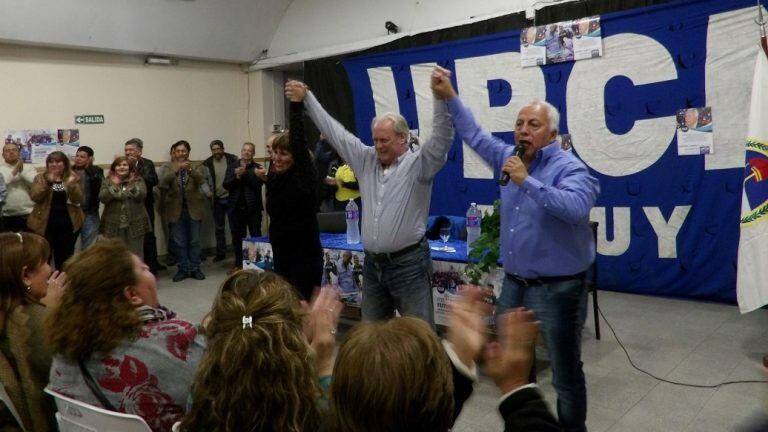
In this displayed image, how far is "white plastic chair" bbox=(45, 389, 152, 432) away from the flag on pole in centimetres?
366

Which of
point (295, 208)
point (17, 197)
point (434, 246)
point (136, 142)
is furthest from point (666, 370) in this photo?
point (136, 142)

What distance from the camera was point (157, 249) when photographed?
24.8 ft

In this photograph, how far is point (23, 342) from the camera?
1.80 meters

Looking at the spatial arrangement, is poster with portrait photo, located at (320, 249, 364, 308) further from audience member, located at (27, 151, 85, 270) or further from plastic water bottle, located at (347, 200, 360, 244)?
audience member, located at (27, 151, 85, 270)

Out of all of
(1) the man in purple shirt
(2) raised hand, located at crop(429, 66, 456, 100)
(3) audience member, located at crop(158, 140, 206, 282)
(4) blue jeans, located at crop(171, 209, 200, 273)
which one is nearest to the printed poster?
(3) audience member, located at crop(158, 140, 206, 282)

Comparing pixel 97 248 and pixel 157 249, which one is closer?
pixel 97 248

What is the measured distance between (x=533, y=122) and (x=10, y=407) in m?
1.92

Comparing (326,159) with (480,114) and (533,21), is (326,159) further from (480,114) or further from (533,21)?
(533,21)

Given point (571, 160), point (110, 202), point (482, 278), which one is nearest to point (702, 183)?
point (482, 278)

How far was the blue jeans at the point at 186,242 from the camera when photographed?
6.75 metres

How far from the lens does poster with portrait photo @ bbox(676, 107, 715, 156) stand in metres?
4.83

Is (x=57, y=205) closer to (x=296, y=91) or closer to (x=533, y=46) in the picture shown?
(x=296, y=91)

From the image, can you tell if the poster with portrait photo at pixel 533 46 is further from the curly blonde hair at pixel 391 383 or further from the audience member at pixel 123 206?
the curly blonde hair at pixel 391 383

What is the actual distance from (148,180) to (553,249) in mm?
5479
